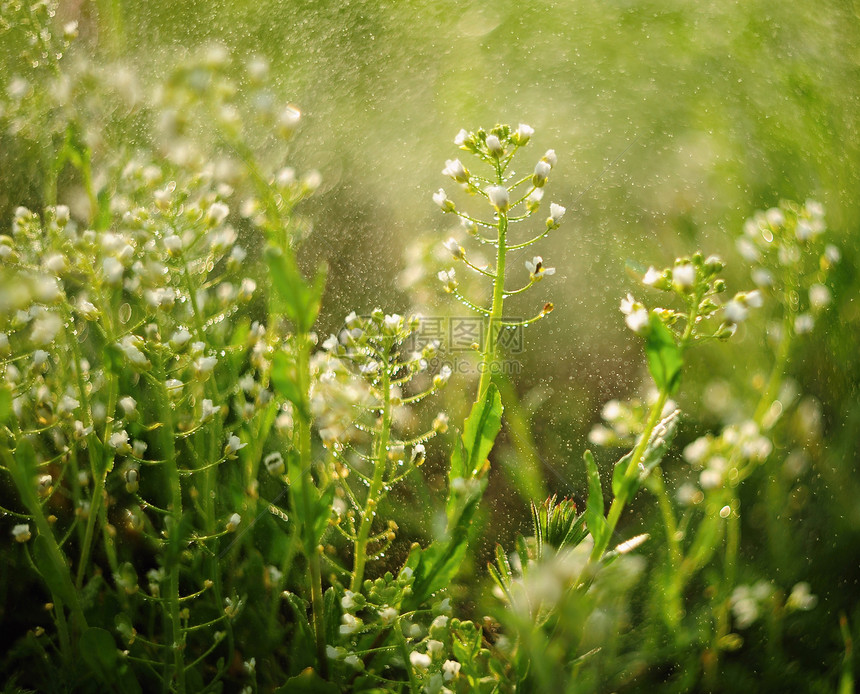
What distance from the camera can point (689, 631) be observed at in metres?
0.63

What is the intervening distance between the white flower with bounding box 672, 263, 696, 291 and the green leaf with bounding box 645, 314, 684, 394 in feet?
0.13

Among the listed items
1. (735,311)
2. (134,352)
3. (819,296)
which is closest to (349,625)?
(134,352)

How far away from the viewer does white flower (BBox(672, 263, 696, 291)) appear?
1.38 feet

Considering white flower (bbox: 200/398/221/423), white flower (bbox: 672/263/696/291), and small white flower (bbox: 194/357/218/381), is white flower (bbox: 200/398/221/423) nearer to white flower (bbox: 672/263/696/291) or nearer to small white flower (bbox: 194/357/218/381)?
small white flower (bbox: 194/357/218/381)

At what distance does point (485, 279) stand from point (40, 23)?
61 cm

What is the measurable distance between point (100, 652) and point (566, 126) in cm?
83

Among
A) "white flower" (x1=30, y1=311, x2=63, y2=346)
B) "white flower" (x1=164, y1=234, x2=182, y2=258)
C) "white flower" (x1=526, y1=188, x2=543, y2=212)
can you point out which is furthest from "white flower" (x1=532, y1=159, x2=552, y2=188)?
"white flower" (x1=30, y1=311, x2=63, y2=346)

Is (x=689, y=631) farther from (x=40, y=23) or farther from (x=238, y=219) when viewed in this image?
(x=40, y=23)

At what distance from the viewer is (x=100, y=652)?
569 mm

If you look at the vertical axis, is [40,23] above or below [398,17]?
above

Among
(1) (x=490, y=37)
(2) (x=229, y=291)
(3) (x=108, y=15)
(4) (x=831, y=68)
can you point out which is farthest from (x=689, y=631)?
(3) (x=108, y=15)

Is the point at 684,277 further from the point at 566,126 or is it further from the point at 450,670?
the point at 566,126

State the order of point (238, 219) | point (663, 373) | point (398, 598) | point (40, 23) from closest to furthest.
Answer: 1. point (663, 373)
2. point (398, 598)
3. point (40, 23)
4. point (238, 219)

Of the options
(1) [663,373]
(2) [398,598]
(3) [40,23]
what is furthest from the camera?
(3) [40,23]
